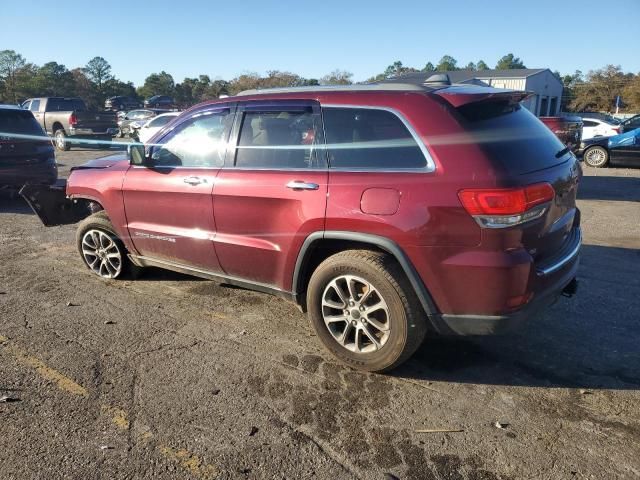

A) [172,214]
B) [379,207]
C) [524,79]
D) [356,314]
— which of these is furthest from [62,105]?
[524,79]

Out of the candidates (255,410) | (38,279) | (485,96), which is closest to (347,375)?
(255,410)

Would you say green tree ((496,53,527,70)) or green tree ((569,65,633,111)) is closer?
green tree ((569,65,633,111))

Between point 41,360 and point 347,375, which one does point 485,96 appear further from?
point 41,360

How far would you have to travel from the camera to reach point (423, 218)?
2.91 metres

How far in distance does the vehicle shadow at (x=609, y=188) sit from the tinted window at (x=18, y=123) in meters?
10.5

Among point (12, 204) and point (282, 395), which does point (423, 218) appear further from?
point (12, 204)

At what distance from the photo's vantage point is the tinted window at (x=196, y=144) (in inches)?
158

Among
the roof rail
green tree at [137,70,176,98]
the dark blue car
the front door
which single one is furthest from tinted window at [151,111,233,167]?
green tree at [137,70,176,98]

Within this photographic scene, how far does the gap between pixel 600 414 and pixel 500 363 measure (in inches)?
27.9

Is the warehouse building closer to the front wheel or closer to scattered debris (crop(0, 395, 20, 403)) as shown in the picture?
the front wheel

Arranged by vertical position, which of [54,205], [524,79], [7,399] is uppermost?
[524,79]

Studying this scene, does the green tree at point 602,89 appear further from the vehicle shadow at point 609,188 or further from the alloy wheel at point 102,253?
the alloy wheel at point 102,253

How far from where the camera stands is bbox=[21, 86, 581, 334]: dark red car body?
2.84 meters

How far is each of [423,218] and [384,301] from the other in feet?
1.98
